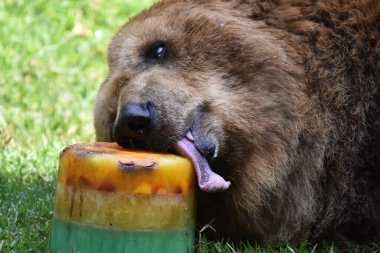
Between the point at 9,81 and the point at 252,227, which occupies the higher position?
the point at 252,227

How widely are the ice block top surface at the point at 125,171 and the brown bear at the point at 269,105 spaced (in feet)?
0.63

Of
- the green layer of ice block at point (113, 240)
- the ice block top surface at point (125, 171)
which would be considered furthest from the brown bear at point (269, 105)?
the green layer of ice block at point (113, 240)

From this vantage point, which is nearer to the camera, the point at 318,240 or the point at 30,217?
the point at 318,240

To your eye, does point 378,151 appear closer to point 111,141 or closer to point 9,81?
point 111,141

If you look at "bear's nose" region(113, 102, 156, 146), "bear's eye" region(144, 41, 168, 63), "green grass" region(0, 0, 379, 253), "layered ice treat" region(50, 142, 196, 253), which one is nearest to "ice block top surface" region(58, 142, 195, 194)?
"layered ice treat" region(50, 142, 196, 253)

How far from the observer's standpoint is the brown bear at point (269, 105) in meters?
3.66

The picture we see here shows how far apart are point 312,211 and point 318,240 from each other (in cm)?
15

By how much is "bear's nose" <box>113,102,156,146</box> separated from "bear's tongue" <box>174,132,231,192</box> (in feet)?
0.52

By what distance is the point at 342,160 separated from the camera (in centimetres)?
386

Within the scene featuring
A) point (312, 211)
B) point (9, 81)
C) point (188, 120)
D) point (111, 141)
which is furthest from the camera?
point (9, 81)

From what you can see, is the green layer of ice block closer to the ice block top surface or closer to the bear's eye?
the ice block top surface

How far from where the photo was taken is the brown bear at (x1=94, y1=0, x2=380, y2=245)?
3.66m

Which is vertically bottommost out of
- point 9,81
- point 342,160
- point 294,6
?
point 9,81

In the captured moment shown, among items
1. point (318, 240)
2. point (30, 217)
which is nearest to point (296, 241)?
point (318, 240)
